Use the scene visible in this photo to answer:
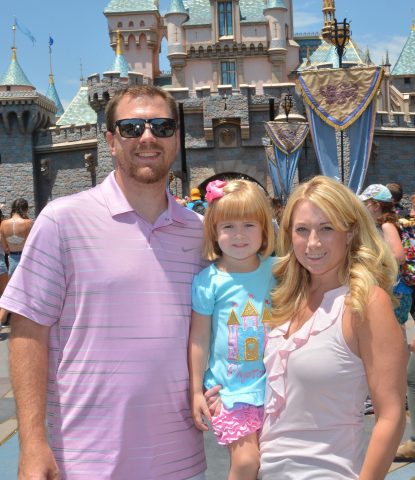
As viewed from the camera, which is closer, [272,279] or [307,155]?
[272,279]

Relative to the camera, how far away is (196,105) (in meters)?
22.2

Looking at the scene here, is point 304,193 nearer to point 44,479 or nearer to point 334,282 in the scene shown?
point 334,282

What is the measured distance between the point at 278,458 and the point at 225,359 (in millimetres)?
311

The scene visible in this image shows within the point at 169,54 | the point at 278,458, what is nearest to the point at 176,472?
the point at 278,458

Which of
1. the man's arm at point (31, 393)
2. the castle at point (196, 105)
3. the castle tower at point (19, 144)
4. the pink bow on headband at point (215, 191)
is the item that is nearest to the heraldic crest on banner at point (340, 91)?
the pink bow on headband at point (215, 191)

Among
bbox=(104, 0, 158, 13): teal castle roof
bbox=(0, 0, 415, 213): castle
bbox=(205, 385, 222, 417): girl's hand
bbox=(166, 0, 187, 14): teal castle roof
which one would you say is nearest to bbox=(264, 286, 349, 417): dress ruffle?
bbox=(205, 385, 222, 417): girl's hand

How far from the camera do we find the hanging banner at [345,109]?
6781 mm

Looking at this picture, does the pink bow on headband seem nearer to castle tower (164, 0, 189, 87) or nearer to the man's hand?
the man's hand

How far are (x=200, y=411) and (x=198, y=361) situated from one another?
0.13 metres

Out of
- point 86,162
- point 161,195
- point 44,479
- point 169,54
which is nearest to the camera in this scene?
point 44,479

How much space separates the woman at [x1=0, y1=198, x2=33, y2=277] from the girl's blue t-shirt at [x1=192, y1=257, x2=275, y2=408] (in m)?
5.91

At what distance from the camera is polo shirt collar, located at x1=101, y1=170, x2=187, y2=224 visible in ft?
5.98

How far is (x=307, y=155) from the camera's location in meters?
22.2

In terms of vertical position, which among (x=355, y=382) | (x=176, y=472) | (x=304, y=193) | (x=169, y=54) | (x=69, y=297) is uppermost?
(x=169, y=54)
